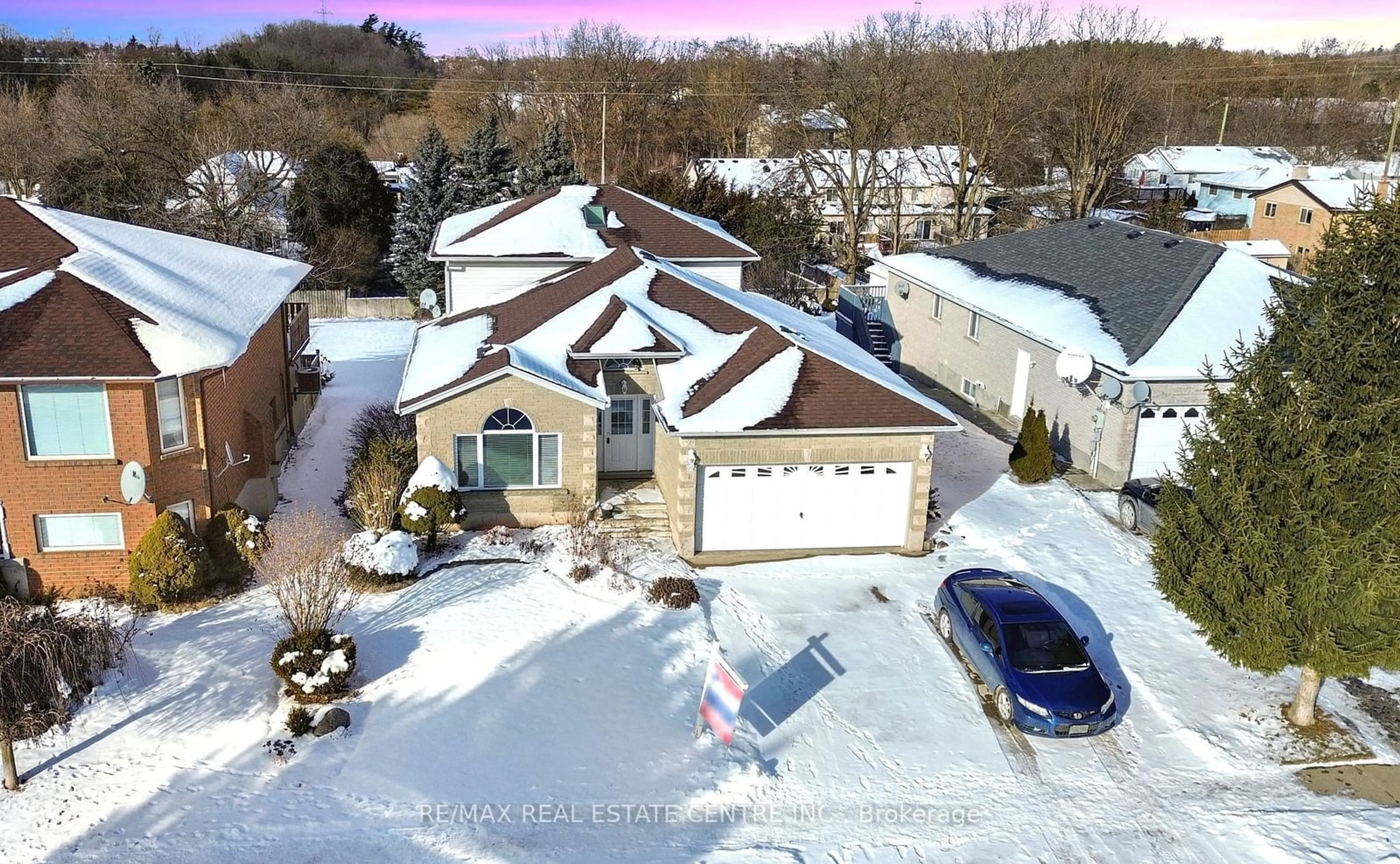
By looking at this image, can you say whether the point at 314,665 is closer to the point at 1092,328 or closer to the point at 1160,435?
the point at 1160,435

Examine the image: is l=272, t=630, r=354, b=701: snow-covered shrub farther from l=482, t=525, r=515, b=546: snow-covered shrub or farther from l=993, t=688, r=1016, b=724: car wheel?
l=993, t=688, r=1016, b=724: car wheel

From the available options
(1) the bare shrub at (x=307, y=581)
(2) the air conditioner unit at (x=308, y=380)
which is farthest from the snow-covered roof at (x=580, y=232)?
(1) the bare shrub at (x=307, y=581)

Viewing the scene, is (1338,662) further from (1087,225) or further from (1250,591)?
(1087,225)

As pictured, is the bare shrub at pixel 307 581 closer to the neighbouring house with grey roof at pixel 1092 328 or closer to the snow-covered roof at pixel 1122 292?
the neighbouring house with grey roof at pixel 1092 328

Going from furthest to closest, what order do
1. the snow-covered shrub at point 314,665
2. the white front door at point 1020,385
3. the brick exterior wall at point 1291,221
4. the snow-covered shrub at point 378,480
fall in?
the brick exterior wall at point 1291,221 < the white front door at point 1020,385 < the snow-covered shrub at point 378,480 < the snow-covered shrub at point 314,665

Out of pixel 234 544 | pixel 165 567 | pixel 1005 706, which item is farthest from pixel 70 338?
A: pixel 1005 706

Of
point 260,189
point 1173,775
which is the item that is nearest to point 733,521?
point 1173,775
